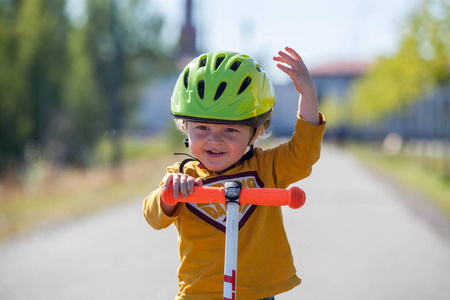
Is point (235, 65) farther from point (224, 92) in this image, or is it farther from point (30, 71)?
point (30, 71)

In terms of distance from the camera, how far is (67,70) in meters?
21.5

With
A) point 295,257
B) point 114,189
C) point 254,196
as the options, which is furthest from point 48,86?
point 254,196

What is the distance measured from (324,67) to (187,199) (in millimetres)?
90535

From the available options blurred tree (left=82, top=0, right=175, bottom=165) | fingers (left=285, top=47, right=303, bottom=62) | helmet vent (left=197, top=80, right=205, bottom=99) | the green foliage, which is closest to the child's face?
helmet vent (left=197, top=80, right=205, bottom=99)

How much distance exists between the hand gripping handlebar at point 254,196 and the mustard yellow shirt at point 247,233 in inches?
10.8

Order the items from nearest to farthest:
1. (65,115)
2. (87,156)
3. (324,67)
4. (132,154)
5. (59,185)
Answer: (59,185) → (65,115) → (87,156) → (132,154) → (324,67)

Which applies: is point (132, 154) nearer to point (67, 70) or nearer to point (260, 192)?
point (67, 70)

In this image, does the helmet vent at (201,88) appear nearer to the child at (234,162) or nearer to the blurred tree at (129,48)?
the child at (234,162)

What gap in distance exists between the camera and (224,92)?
7.30ft

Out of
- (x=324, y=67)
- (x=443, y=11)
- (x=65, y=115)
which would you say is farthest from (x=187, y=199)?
(x=324, y=67)

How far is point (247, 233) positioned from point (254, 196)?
1.49 feet

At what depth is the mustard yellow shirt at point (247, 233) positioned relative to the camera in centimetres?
226

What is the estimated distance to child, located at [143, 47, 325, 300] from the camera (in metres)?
2.24

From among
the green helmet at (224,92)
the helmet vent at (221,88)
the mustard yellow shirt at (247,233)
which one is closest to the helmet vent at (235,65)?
the green helmet at (224,92)
